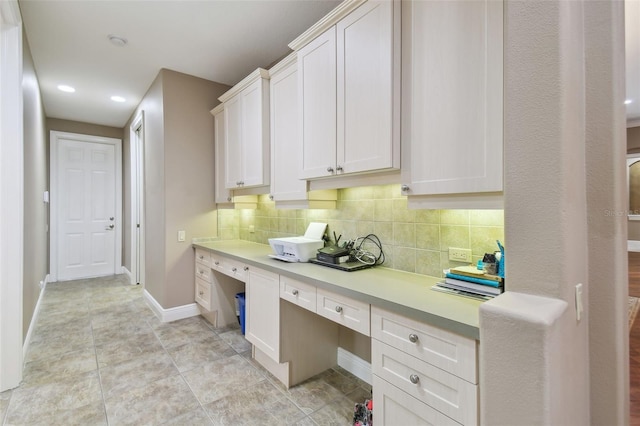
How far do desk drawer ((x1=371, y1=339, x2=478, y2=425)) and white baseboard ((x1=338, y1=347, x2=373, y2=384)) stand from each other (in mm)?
827

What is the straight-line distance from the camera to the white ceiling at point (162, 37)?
88.7 inches

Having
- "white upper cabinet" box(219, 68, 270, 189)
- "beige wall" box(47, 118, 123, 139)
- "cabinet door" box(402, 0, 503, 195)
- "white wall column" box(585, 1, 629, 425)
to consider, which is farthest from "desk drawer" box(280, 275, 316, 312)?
"beige wall" box(47, 118, 123, 139)

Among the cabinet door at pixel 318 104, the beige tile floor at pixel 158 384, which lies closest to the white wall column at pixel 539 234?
the cabinet door at pixel 318 104

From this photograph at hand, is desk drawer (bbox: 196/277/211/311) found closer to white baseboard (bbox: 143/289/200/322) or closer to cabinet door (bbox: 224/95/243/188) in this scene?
white baseboard (bbox: 143/289/200/322)

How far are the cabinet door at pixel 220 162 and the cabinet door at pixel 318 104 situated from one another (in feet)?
4.75

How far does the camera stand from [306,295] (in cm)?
184

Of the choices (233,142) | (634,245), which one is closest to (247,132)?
(233,142)

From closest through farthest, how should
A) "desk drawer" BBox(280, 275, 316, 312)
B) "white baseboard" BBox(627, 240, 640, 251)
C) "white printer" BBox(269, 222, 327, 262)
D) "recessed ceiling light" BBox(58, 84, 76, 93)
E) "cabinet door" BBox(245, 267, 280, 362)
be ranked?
"white baseboard" BBox(627, 240, 640, 251) → "desk drawer" BBox(280, 275, 316, 312) → "cabinet door" BBox(245, 267, 280, 362) → "white printer" BBox(269, 222, 327, 262) → "recessed ceiling light" BBox(58, 84, 76, 93)

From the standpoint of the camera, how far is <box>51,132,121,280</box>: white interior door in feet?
16.4

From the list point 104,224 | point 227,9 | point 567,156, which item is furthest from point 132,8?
point 104,224

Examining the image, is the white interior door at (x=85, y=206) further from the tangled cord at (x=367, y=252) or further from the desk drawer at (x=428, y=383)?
the desk drawer at (x=428, y=383)

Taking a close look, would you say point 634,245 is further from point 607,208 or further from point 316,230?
point 316,230

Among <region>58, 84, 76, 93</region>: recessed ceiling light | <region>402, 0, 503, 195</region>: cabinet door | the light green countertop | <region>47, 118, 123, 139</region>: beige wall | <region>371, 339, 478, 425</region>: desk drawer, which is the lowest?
<region>371, 339, 478, 425</region>: desk drawer

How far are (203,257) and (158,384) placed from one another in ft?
4.28
